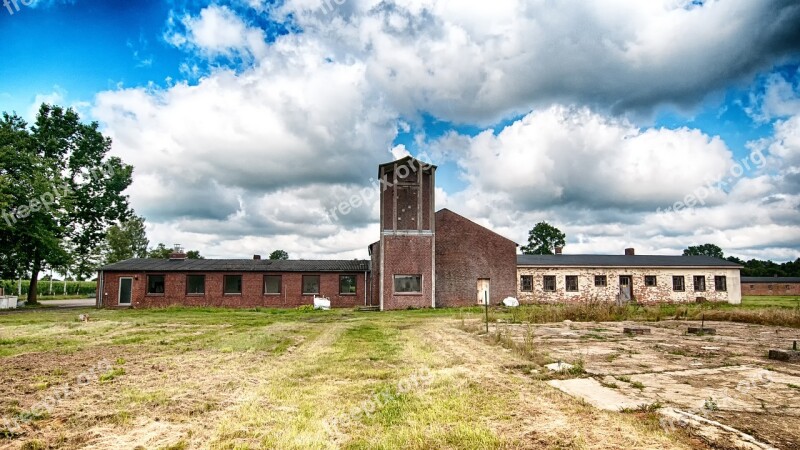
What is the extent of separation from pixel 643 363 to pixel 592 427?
430cm

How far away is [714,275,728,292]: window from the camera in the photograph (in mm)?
32219

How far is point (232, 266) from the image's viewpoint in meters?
29.2

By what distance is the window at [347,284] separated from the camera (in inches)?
1148

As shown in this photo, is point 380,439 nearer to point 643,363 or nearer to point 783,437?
point 783,437

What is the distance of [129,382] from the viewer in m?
6.57

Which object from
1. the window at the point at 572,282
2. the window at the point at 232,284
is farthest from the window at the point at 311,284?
the window at the point at 572,282

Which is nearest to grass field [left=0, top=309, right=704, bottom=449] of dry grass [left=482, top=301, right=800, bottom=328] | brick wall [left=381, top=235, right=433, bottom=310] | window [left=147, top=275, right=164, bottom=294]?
dry grass [left=482, top=301, right=800, bottom=328]

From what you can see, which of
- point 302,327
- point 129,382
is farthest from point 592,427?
point 302,327

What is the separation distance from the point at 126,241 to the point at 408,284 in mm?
48984

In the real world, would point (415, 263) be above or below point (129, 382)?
above

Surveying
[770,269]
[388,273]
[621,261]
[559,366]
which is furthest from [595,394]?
[770,269]

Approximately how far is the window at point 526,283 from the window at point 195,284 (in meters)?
21.8

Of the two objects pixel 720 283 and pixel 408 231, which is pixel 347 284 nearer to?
pixel 408 231

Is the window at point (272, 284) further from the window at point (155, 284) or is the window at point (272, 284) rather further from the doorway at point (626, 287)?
the doorway at point (626, 287)
